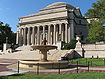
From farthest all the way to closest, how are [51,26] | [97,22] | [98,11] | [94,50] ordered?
[51,26], [94,50], [98,11], [97,22]

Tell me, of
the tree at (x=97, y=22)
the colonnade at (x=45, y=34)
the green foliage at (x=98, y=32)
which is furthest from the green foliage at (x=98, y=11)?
the colonnade at (x=45, y=34)

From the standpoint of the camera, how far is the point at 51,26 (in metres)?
70.7

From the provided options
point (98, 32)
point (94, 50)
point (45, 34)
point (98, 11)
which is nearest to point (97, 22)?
point (98, 32)

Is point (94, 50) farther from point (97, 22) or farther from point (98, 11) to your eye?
point (98, 11)

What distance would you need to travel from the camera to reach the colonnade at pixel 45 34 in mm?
65625

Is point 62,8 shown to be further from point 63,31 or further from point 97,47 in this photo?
point 97,47

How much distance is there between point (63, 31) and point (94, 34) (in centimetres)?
3638

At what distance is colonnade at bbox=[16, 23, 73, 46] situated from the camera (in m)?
65.6

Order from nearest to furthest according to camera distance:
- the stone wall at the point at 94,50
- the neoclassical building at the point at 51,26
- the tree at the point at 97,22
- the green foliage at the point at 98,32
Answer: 1. the green foliage at the point at 98,32
2. the tree at the point at 97,22
3. the stone wall at the point at 94,50
4. the neoclassical building at the point at 51,26

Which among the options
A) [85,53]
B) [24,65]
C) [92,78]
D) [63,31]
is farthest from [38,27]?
[92,78]

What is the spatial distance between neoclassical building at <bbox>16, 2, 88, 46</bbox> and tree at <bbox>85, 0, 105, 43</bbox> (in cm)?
2792

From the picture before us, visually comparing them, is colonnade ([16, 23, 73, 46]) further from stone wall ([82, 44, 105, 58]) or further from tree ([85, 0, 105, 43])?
tree ([85, 0, 105, 43])

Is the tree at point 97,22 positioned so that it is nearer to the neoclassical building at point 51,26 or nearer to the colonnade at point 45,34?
the neoclassical building at point 51,26

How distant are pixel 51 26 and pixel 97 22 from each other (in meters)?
38.2
